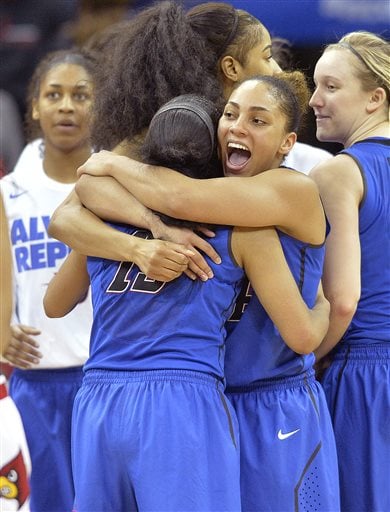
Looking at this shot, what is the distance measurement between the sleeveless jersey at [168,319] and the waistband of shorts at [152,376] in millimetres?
15

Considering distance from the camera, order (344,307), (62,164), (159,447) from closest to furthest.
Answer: (159,447), (344,307), (62,164)

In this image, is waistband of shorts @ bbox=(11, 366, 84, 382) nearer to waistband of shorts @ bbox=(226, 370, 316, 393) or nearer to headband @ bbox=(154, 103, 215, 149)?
waistband of shorts @ bbox=(226, 370, 316, 393)

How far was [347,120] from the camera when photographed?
3619 mm

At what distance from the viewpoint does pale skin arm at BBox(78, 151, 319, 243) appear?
2.87m

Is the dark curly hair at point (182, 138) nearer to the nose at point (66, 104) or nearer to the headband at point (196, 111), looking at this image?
the headband at point (196, 111)

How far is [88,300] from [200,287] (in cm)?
187

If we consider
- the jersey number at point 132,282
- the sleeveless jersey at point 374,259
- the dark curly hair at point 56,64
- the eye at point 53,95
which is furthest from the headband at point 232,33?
the eye at point 53,95

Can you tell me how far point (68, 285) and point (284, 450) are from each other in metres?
0.93

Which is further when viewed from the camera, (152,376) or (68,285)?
(68,285)

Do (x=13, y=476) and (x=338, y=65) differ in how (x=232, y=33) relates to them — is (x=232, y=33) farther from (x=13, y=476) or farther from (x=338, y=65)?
(x=13, y=476)

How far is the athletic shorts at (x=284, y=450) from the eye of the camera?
3039 mm

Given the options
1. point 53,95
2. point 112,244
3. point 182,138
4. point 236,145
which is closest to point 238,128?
point 236,145

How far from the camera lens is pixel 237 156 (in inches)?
120

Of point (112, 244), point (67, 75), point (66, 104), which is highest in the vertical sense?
point (67, 75)
